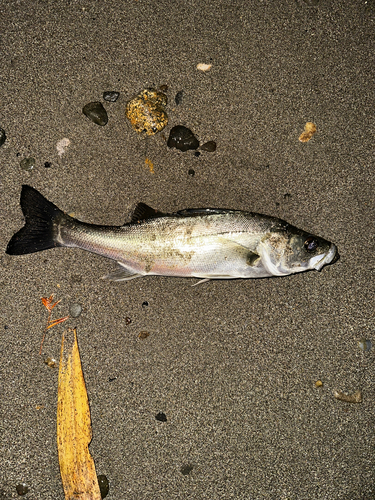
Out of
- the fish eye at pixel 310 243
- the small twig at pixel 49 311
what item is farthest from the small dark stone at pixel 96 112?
the fish eye at pixel 310 243

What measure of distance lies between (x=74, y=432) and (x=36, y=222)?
1.96 m

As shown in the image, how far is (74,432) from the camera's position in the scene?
296 cm

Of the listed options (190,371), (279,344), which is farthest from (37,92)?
(279,344)

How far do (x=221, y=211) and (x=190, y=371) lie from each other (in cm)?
156

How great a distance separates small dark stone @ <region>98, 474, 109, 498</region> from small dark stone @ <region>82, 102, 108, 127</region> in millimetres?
3365

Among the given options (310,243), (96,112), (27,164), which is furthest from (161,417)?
(96,112)

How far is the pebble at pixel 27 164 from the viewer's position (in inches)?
124

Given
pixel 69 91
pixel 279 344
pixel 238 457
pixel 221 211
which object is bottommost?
pixel 238 457

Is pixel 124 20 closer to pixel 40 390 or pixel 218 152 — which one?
pixel 218 152

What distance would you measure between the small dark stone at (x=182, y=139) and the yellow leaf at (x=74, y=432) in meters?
2.15

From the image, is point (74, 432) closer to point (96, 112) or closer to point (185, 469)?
point (185, 469)

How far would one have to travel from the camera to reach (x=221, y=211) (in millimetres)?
2719

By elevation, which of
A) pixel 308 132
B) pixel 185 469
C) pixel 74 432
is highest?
pixel 308 132

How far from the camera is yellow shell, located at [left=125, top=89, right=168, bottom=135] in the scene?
310 centimetres
